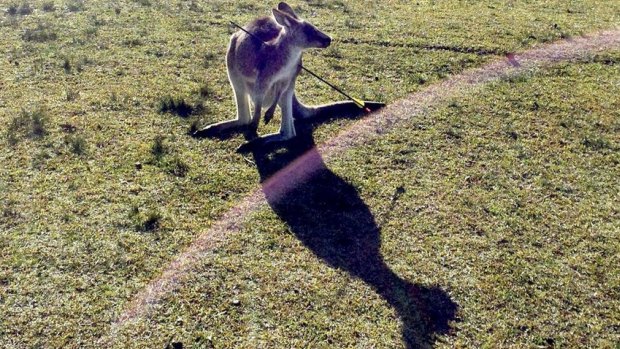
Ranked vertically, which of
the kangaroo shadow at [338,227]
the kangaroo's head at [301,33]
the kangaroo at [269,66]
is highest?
the kangaroo's head at [301,33]

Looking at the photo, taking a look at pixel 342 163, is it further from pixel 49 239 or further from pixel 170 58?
pixel 170 58

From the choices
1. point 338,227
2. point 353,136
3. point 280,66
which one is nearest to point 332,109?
point 353,136

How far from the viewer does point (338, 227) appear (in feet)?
16.3

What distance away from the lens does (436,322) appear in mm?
4047

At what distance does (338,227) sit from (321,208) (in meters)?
0.31

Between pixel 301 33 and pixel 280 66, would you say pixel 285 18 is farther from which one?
pixel 280 66

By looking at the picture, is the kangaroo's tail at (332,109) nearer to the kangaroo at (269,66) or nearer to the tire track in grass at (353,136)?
the kangaroo at (269,66)

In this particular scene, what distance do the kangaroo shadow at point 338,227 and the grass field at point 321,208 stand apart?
2 cm

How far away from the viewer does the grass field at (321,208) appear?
4066mm

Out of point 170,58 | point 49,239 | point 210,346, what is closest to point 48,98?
point 170,58

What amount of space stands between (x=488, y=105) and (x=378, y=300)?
11.4 feet

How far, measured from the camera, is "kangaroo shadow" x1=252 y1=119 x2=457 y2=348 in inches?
162

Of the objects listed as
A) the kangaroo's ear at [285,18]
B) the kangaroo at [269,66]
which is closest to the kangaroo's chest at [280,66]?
the kangaroo at [269,66]

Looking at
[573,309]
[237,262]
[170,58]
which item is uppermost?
[573,309]
